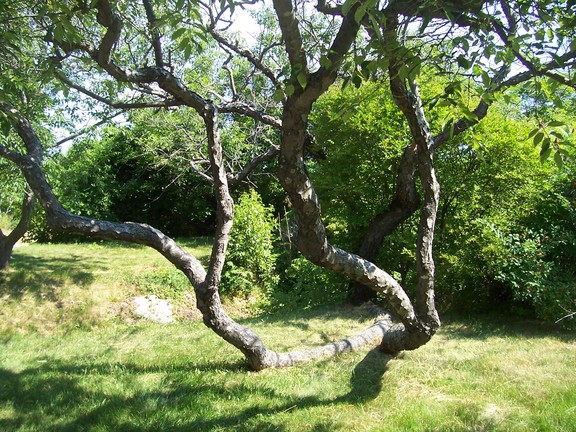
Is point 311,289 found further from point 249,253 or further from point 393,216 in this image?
point 393,216

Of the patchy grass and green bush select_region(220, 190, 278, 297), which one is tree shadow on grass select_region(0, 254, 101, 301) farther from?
green bush select_region(220, 190, 278, 297)

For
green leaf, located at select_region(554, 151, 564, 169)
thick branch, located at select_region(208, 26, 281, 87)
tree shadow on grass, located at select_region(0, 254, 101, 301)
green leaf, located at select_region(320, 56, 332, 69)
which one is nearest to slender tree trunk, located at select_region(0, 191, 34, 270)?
tree shadow on grass, located at select_region(0, 254, 101, 301)

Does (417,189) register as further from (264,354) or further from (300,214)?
(300,214)

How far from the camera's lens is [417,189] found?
9.14 m

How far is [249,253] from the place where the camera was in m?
12.7

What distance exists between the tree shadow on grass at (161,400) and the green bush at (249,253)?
6406 mm

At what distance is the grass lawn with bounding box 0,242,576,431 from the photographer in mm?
4348

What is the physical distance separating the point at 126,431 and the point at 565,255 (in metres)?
7.21

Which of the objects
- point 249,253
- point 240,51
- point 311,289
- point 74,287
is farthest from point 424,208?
point 74,287

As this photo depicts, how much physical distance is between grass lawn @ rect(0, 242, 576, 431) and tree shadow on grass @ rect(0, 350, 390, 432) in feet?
0.04

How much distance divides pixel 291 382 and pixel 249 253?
24.7 feet

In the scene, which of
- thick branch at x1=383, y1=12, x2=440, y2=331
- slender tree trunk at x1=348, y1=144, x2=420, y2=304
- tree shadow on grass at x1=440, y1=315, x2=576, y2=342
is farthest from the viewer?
slender tree trunk at x1=348, y1=144, x2=420, y2=304

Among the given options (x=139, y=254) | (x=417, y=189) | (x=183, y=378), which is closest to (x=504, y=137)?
(x=417, y=189)

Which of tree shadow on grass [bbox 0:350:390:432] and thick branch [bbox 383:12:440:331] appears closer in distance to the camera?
tree shadow on grass [bbox 0:350:390:432]
